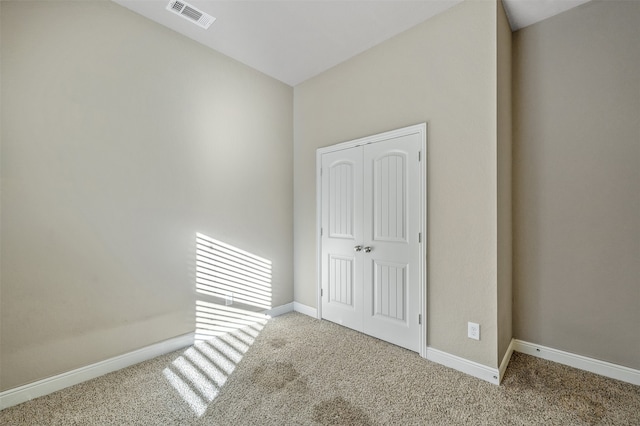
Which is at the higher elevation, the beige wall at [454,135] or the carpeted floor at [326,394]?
the beige wall at [454,135]

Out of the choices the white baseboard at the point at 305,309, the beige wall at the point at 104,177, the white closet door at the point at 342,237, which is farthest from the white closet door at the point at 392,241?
the beige wall at the point at 104,177

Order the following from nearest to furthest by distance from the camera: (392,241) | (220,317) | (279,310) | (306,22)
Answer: (306,22)
(392,241)
(220,317)
(279,310)

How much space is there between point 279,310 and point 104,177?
2.33m

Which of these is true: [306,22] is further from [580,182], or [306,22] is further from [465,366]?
[465,366]

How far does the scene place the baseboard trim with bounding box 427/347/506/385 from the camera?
80.4 inches

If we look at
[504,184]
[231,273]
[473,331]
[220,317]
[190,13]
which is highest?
[190,13]

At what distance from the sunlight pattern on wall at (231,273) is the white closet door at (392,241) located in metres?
1.24

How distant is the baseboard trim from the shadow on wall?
1710 mm

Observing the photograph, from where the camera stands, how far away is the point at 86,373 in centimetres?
209

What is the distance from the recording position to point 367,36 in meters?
2.68

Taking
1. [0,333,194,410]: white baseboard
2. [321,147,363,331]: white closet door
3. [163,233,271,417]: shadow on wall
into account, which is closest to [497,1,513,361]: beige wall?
[321,147,363,331]: white closet door

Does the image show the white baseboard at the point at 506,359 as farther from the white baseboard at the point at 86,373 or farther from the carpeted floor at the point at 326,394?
the white baseboard at the point at 86,373

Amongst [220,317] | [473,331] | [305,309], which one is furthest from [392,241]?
[220,317]

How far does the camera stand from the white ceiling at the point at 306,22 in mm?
2268
